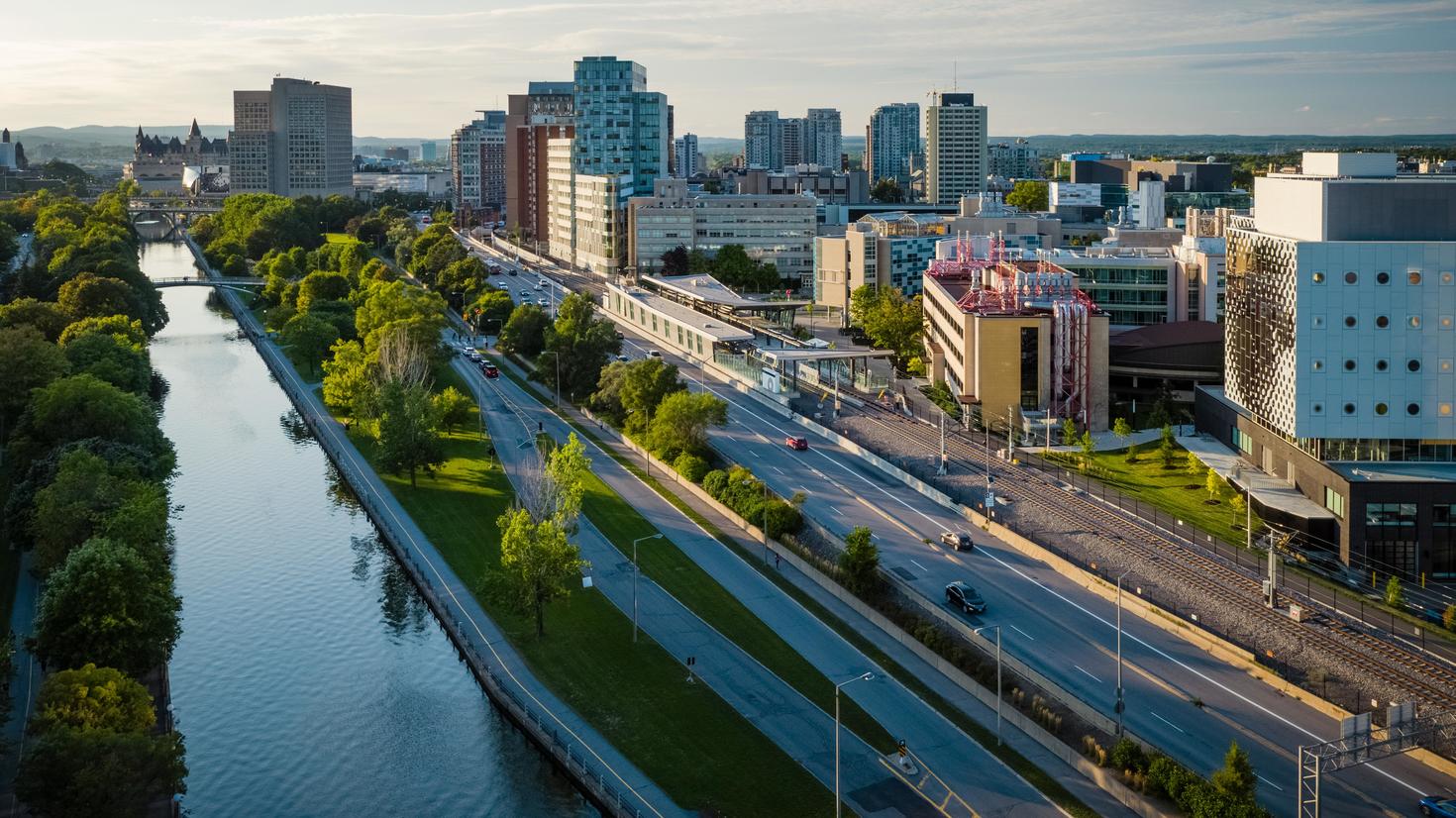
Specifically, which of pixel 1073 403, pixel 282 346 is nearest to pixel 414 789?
pixel 1073 403

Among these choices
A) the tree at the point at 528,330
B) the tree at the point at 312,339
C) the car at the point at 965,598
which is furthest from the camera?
the tree at the point at 528,330

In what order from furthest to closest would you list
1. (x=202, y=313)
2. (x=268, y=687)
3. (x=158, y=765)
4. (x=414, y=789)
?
(x=202, y=313)
(x=268, y=687)
(x=414, y=789)
(x=158, y=765)

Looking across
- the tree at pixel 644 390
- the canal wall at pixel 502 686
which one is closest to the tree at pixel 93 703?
the canal wall at pixel 502 686

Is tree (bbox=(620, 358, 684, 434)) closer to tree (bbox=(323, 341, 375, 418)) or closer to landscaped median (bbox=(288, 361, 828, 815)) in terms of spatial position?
tree (bbox=(323, 341, 375, 418))

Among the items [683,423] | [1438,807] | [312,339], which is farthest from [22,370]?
[1438,807]

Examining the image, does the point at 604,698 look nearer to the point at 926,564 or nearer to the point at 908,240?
the point at 926,564

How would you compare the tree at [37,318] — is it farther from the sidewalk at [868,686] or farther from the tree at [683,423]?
the sidewalk at [868,686]
